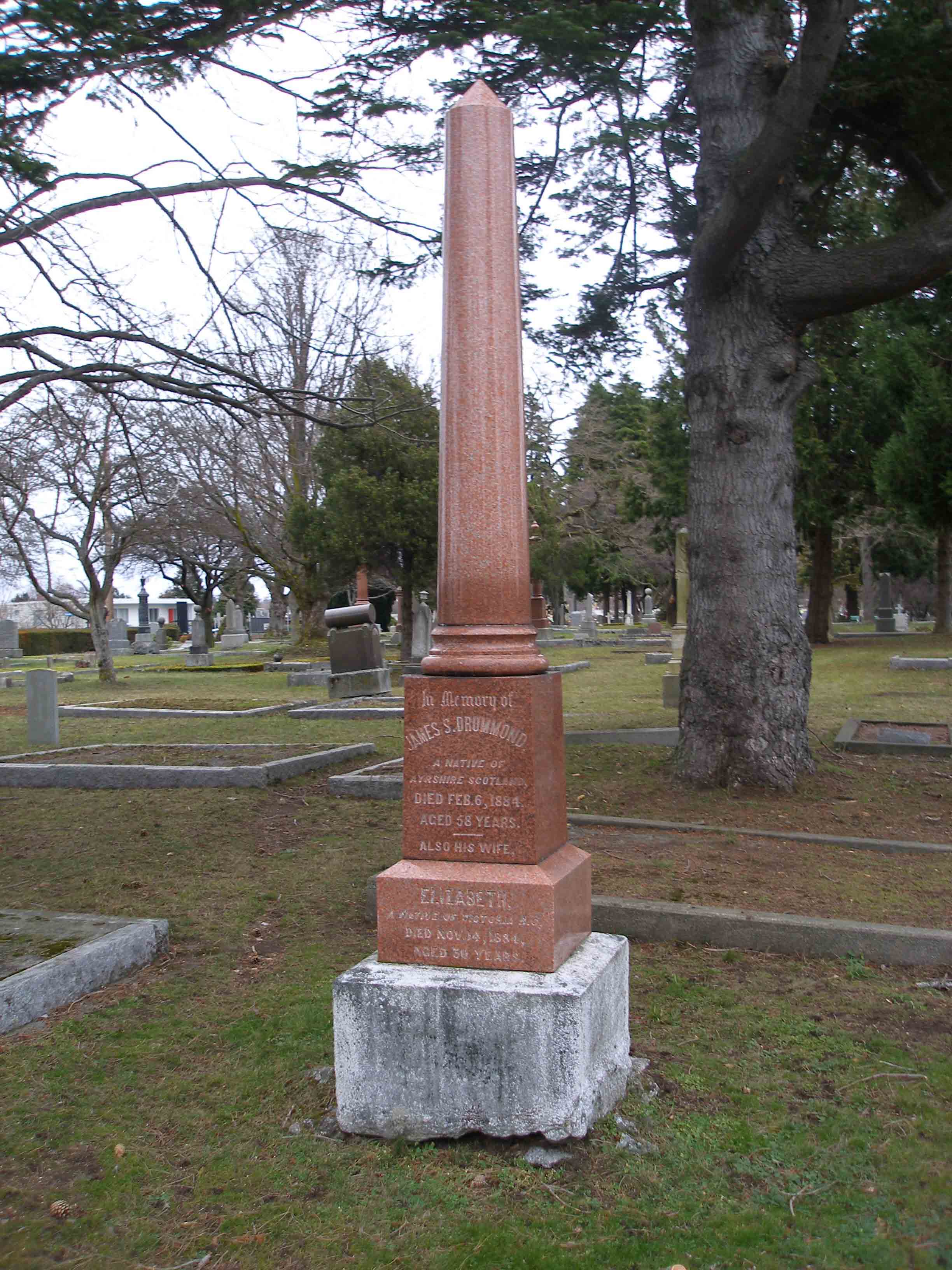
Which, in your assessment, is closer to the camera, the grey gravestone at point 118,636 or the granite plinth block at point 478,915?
the granite plinth block at point 478,915

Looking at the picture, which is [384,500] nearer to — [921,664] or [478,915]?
[921,664]

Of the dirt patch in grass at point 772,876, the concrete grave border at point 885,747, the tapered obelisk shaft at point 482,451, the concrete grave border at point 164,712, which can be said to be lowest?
the concrete grave border at point 164,712

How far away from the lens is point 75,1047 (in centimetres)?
415

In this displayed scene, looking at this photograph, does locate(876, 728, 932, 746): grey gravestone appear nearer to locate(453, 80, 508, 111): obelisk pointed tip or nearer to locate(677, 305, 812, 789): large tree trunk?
locate(677, 305, 812, 789): large tree trunk

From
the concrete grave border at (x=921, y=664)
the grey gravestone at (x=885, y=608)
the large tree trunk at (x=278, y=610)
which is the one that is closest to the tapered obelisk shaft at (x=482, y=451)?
the concrete grave border at (x=921, y=664)

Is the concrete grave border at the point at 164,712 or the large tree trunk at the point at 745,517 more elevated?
the large tree trunk at the point at 745,517

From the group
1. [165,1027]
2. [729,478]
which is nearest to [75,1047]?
[165,1027]

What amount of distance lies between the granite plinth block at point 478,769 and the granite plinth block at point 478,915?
67 millimetres

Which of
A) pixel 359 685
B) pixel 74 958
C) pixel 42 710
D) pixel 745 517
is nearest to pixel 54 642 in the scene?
pixel 359 685

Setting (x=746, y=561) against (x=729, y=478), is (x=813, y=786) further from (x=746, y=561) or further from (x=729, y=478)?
(x=729, y=478)

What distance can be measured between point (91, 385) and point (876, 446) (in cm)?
2090

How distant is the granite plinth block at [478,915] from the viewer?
3500mm

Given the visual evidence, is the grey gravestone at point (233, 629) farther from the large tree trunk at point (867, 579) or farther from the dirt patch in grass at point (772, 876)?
the dirt patch in grass at point (772, 876)

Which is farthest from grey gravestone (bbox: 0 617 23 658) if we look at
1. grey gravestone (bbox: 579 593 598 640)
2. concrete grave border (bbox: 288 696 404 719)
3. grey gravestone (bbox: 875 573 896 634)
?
grey gravestone (bbox: 875 573 896 634)
